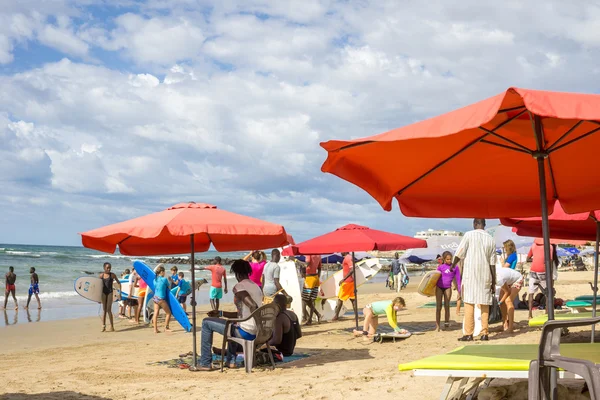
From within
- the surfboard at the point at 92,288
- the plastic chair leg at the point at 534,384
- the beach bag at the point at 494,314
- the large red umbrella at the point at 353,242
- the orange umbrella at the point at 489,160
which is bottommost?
the beach bag at the point at 494,314

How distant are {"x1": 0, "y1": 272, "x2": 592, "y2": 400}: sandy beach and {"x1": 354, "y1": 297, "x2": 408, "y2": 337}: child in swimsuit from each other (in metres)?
0.24

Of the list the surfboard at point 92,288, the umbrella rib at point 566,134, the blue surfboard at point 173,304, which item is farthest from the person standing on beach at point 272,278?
the umbrella rib at point 566,134

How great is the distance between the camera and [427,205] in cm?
522

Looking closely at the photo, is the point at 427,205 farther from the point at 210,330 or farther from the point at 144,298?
the point at 144,298

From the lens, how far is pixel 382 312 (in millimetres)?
10156

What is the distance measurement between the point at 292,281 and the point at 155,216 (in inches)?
232

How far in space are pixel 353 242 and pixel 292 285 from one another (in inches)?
123

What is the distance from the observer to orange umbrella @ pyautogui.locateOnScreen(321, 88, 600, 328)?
121 inches

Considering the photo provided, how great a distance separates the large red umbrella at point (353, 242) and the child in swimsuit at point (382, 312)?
2.93ft

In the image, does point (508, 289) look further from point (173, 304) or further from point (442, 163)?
point (442, 163)

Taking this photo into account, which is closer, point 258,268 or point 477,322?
point 477,322

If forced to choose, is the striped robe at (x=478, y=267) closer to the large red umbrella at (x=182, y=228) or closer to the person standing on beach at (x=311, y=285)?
the large red umbrella at (x=182, y=228)

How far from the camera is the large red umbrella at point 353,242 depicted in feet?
34.1

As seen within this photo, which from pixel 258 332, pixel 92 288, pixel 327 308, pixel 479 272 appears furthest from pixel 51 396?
pixel 327 308
